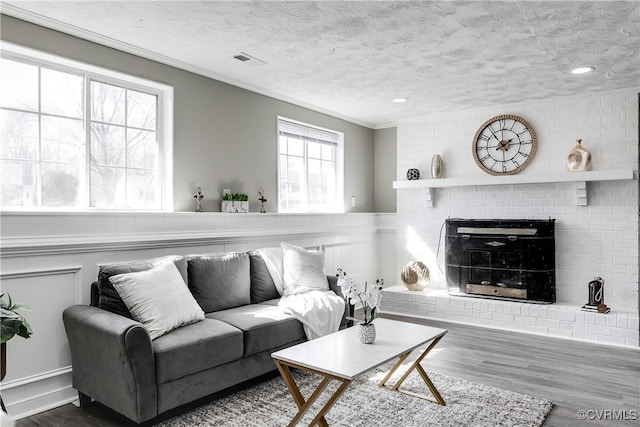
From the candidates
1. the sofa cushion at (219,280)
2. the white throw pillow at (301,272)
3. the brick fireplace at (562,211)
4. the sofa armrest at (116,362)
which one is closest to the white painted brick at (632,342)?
the brick fireplace at (562,211)

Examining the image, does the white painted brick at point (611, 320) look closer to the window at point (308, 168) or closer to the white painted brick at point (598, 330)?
the white painted brick at point (598, 330)

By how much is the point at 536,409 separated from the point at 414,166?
3724 millimetres

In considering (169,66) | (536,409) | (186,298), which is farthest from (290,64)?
(536,409)

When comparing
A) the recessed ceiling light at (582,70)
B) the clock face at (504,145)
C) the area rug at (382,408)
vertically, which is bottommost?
the area rug at (382,408)

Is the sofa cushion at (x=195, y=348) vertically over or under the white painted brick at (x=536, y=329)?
over

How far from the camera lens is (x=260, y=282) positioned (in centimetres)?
392

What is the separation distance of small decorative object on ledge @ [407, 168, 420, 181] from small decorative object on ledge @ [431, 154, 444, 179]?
21 cm

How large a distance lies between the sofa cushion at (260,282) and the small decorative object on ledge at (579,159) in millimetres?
3403

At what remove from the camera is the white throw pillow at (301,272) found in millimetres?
3973

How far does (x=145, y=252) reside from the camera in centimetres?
350

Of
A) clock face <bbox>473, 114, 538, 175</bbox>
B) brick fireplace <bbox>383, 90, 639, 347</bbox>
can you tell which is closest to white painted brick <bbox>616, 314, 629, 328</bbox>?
brick fireplace <bbox>383, 90, 639, 347</bbox>

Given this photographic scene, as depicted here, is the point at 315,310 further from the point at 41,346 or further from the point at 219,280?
the point at 41,346

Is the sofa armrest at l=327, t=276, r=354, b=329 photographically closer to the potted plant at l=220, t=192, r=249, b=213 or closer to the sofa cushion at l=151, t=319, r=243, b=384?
the potted plant at l=220, t=192, r=249, b=213

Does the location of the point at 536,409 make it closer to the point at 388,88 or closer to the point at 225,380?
the point at 225,380
